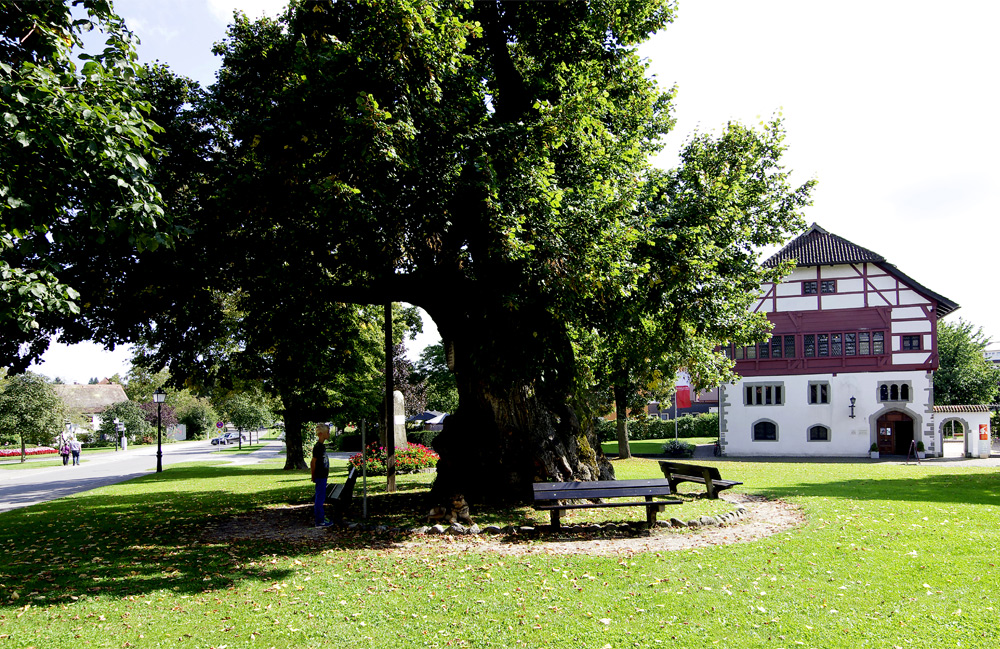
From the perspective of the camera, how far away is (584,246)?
1044cm

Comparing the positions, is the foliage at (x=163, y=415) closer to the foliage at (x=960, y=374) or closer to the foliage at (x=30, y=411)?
the foliage at (x=30, y=411)

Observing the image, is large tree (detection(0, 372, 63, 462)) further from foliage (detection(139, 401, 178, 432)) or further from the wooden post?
the wooden post

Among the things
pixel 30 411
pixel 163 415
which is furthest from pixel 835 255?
pixel 163 415

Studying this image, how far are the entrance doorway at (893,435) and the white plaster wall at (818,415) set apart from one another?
89cm

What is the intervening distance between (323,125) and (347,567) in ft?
21.2

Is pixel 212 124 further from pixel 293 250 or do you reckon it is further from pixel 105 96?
pixel 105 96

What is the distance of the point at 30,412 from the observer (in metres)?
41.7

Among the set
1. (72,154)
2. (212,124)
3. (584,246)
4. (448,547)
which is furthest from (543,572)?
(212,124)

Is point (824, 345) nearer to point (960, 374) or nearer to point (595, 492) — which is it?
point (960, 374)

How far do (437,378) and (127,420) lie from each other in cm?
4126

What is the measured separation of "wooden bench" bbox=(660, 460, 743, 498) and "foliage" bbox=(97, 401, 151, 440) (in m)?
66.5

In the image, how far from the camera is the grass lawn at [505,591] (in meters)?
5.76

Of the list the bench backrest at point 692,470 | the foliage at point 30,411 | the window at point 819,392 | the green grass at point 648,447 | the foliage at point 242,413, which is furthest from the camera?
the foliage at point 242,413

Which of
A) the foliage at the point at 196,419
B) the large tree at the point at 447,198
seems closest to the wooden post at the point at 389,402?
the large tree at the point at 447,198
